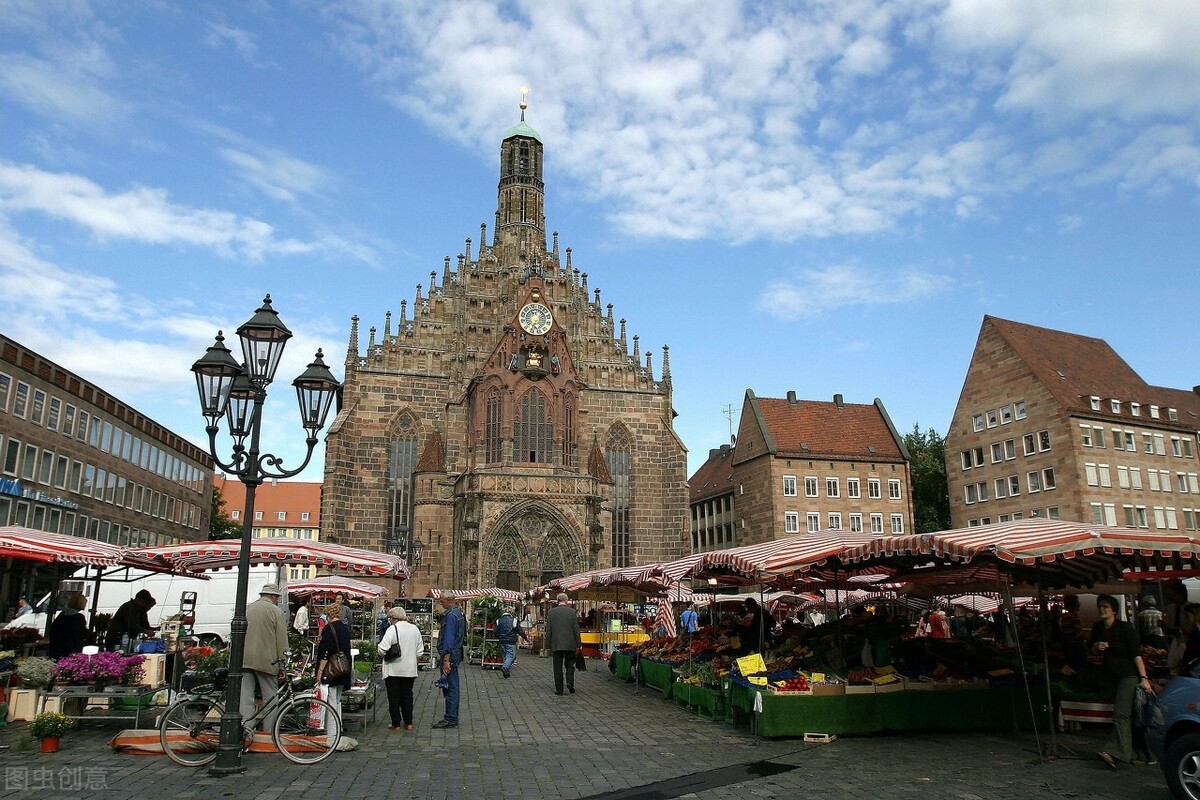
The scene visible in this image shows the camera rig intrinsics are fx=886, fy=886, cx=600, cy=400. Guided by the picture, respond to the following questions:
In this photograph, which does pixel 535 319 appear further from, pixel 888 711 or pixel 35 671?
pixel 888 711

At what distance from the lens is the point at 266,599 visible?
1105 centimetres

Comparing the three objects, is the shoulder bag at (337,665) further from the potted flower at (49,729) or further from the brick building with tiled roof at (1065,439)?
the brick building with tiled roof at (1065,439)

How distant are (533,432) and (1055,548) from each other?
3470 centimetres

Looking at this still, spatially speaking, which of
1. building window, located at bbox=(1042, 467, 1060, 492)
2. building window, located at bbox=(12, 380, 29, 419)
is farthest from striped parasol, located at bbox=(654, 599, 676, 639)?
building window, located at bbox=(1042, 467, 1060, 492)

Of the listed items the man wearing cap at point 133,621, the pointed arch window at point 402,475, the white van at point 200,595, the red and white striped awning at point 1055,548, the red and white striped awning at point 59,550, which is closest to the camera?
the red and white striped awning at point 1055,548

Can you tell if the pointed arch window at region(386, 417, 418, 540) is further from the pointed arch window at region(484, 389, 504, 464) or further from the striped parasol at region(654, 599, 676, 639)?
the striped parasol at region(654, 599, 676, 639)

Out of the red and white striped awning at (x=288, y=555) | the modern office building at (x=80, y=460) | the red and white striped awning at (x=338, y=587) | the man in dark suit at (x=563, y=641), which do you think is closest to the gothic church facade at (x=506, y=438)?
the modern office building at (x=80, y=460)

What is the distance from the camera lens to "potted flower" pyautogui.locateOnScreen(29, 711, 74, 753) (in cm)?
1008

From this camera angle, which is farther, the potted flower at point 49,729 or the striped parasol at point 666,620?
the striped parasol at point 666,620

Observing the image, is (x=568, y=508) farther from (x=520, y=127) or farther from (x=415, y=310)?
(x=520, y=127)

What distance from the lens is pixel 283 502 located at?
9875 cm

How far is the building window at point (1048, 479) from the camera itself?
44.0 m

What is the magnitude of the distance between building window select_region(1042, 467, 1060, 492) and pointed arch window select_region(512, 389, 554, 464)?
24814 millimetres

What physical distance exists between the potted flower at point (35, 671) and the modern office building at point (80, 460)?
77.0 ft
